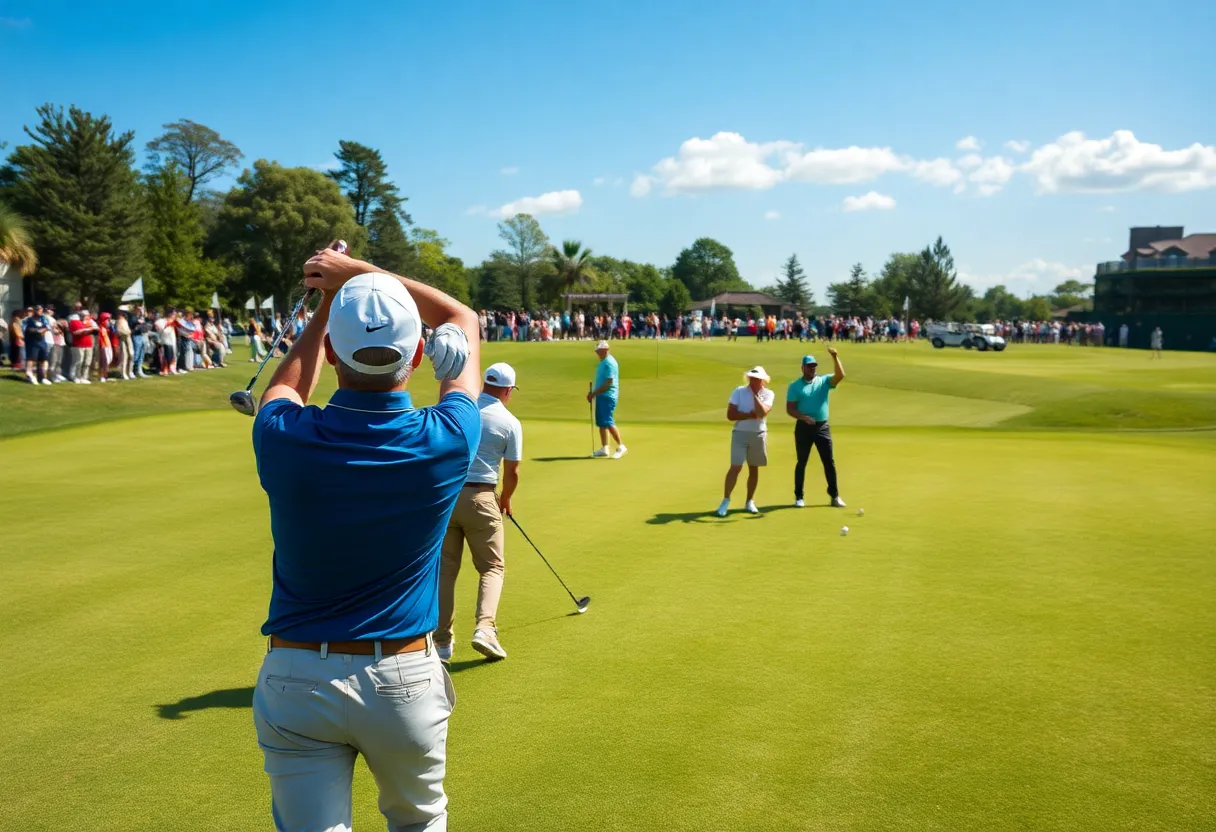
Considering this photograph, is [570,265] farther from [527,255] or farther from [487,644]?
[487,644]

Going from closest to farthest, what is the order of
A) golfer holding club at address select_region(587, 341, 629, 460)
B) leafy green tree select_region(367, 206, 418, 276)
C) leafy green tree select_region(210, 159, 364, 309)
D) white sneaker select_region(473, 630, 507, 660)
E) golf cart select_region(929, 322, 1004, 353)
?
white sneaker select_region(473, 630, 507, 660) → golfer holding club at address select_region(587, 341, 629, 460) → golf cart select_region(929, 322, 1004, 353) → leafy green tree select_region(210, 159, 364, 309) → leafy green tree select_region(367, 206, 418, 276)

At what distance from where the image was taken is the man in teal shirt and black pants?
13766mm

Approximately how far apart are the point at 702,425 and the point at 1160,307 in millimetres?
72452

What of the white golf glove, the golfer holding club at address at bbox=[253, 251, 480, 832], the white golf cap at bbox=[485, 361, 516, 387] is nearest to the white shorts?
the white golf cap at bbox=[485, 361, 516, 387]

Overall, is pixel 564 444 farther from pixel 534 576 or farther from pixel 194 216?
pixel 194 216

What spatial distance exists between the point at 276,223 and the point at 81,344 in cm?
4797

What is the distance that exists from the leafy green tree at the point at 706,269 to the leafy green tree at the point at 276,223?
102721 mm

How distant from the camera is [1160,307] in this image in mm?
82000

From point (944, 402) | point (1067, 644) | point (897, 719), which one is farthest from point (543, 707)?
point (944, 402)

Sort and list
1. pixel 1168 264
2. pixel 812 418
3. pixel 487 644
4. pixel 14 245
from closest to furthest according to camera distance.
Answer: pixel 487 644 → pixel 812 418 → pixel 14 245 → pixel 1168 264

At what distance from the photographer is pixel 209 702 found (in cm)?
652

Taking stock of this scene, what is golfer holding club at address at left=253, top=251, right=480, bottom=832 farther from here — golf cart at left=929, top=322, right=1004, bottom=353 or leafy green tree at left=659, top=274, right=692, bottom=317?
leafy green tree at left=659, top=274, right=692, bottom=317

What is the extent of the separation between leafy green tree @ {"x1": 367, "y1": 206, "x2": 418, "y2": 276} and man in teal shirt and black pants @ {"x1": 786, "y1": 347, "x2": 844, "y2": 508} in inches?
3083

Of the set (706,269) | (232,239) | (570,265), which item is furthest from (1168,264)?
(706,269)
